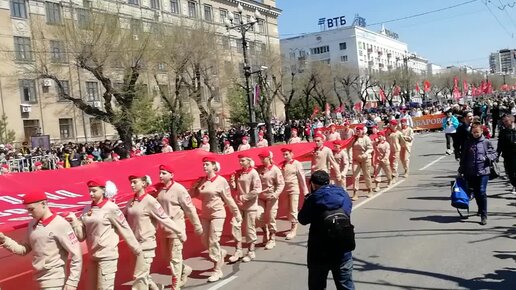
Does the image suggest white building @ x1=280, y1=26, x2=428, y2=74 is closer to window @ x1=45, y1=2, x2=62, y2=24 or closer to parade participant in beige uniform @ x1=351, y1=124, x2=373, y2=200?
window @ x1=45, y1=2, x2=62, y2=24

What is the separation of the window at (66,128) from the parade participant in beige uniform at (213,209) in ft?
126

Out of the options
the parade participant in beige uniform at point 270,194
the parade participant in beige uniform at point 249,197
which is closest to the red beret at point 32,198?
the parade participant in beige uniform at point 249,197

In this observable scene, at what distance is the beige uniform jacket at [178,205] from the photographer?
299 inches

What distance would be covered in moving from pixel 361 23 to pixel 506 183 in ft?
329

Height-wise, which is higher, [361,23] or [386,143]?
[361,23]

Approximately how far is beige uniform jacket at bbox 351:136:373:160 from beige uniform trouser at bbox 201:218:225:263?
706 cm

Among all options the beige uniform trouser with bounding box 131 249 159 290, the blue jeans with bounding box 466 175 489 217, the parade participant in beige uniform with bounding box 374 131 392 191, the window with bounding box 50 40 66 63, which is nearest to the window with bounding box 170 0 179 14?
the window with bounding box 50 40 66 63

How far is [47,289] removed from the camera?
5516 millimetres

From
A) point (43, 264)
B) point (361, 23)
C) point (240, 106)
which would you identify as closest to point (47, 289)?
point (43, 264)

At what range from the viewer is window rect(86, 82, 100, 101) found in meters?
44.0

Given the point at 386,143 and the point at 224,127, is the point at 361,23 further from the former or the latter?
the point at 386,143

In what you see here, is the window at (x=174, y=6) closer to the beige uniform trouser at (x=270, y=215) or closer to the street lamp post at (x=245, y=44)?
the street lamp post at (x=245, y=44)

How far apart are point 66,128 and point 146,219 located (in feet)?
131

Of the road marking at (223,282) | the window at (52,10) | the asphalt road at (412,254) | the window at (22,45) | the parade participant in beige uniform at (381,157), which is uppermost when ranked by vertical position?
the window at (52,10)
